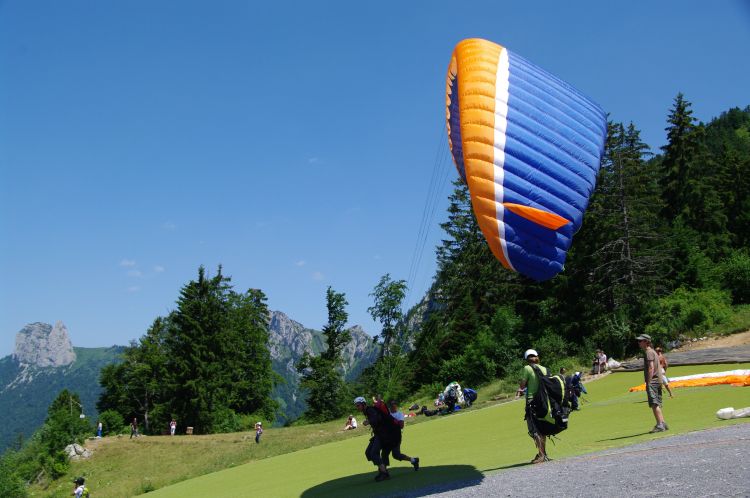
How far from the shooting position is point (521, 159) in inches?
310

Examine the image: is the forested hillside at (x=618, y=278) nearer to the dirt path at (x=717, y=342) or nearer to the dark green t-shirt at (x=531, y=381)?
the dirt path at (x=717, y=342)

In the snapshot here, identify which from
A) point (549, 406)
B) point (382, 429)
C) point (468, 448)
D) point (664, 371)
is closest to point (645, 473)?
point (549, 406)

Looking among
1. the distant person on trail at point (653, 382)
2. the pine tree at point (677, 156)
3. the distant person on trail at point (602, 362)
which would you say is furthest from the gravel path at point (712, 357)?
the pine tree at point (677, 156)

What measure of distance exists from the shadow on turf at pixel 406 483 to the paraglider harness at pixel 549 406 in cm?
96

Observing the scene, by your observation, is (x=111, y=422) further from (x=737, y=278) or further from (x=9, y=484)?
(x=737, y=278)

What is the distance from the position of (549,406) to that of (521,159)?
10.0ft

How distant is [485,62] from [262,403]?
49805 mm

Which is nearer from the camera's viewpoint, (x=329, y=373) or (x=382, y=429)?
(x=382, y=429)

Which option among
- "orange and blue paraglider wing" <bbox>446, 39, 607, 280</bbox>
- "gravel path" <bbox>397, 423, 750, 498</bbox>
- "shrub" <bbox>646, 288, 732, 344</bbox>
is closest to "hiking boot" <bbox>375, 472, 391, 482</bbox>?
"gravel path" <bbox>397, 423, 750, 498</bbox>

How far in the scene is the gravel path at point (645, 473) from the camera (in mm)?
4884

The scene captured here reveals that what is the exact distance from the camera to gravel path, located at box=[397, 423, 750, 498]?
16.0ft

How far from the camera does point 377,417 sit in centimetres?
862

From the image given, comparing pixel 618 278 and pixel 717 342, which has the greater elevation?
pixel 618 278

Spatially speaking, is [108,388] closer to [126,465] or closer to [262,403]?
[262,403]
